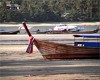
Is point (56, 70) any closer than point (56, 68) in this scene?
Yes

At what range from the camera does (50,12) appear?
112 m

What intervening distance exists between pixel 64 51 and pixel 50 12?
91.0m

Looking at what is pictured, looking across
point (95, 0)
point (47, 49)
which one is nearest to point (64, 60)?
point (47, 49)

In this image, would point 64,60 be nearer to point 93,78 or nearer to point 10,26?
point 93,78

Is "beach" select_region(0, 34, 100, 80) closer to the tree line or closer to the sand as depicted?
the sand

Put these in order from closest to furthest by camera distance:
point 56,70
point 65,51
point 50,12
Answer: point 56,70 < point 65,51 < point 50,12

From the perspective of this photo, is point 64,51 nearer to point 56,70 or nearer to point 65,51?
point 65,51

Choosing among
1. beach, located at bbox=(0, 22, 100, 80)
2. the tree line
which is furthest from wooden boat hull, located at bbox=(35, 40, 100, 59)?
the tree line

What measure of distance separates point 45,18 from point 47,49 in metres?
89.9

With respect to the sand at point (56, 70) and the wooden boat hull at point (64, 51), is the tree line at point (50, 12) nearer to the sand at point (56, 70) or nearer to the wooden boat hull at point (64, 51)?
the wooden boat hull at point (64, 51)

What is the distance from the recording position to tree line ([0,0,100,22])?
109 metres

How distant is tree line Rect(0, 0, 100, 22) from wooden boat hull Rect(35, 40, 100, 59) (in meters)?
84.9

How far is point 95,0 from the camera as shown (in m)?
110

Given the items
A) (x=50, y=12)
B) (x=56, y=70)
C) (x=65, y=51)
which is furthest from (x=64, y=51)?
(x=50, y=12)
